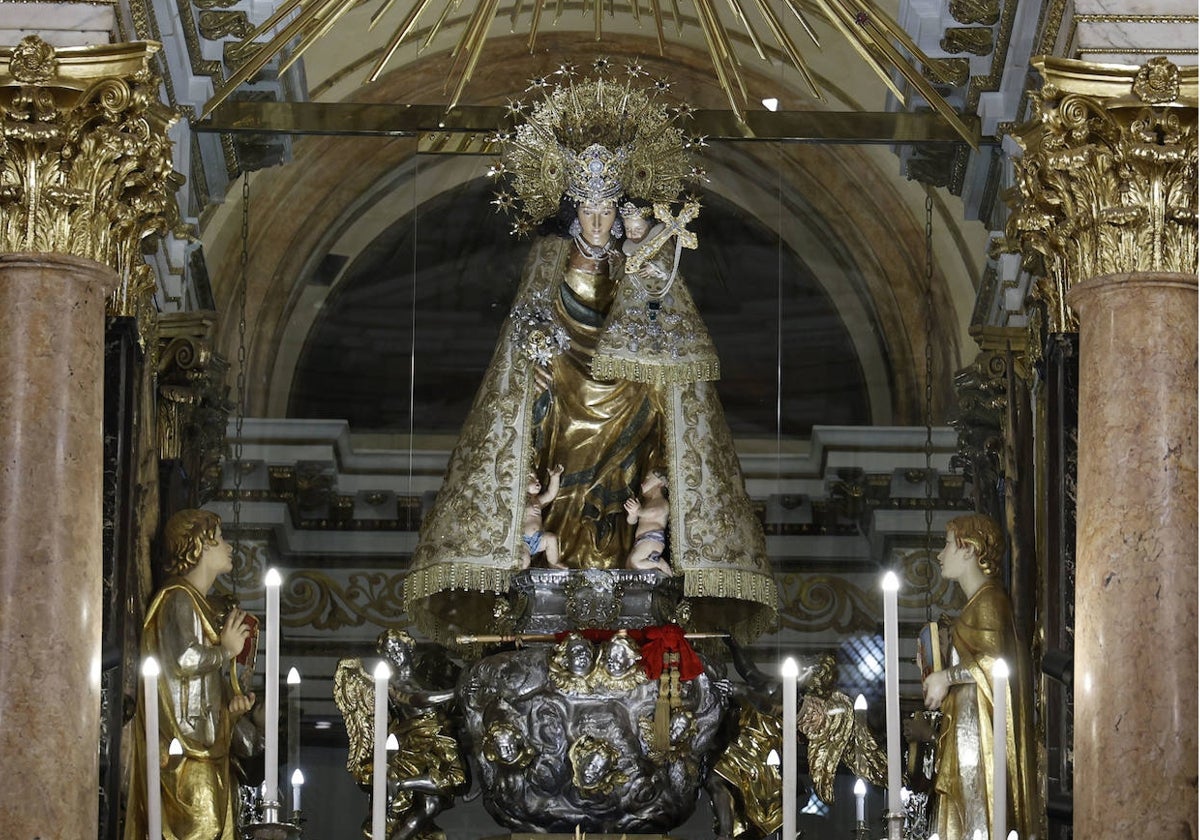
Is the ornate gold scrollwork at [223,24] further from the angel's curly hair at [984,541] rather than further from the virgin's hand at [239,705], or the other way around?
the angel's curly hair at [984,541]

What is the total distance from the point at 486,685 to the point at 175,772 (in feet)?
3.79

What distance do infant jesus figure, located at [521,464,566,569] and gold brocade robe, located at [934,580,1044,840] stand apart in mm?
1536

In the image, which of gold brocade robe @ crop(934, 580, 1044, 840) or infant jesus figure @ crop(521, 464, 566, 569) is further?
infant jesus figure @ crop(521, 464, 566, 569)

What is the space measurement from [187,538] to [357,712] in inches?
37.8

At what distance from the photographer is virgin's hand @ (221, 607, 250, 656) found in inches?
421

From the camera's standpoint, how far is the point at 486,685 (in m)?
10.4

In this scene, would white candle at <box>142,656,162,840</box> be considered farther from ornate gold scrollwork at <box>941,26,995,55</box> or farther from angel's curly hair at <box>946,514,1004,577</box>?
ornate gold scrollwork at <box>941,26,995,55</box>

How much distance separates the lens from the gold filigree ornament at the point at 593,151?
11219 millimetres

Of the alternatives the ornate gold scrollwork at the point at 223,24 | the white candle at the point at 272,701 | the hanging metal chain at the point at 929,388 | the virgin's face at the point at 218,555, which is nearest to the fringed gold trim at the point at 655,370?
the hanging metal chain at the point at 929,388

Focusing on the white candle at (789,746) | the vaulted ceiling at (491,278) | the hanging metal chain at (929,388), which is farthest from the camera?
the vaulted ceiling at (491,278)

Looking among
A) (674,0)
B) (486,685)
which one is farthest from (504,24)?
(486,685)

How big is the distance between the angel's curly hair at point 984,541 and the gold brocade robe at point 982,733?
0.07m

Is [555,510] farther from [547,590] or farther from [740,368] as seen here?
[740,368]

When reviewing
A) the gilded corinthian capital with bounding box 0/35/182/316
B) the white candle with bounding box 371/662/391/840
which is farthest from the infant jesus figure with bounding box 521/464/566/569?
the white candle with bounding box 371/662/391/840
